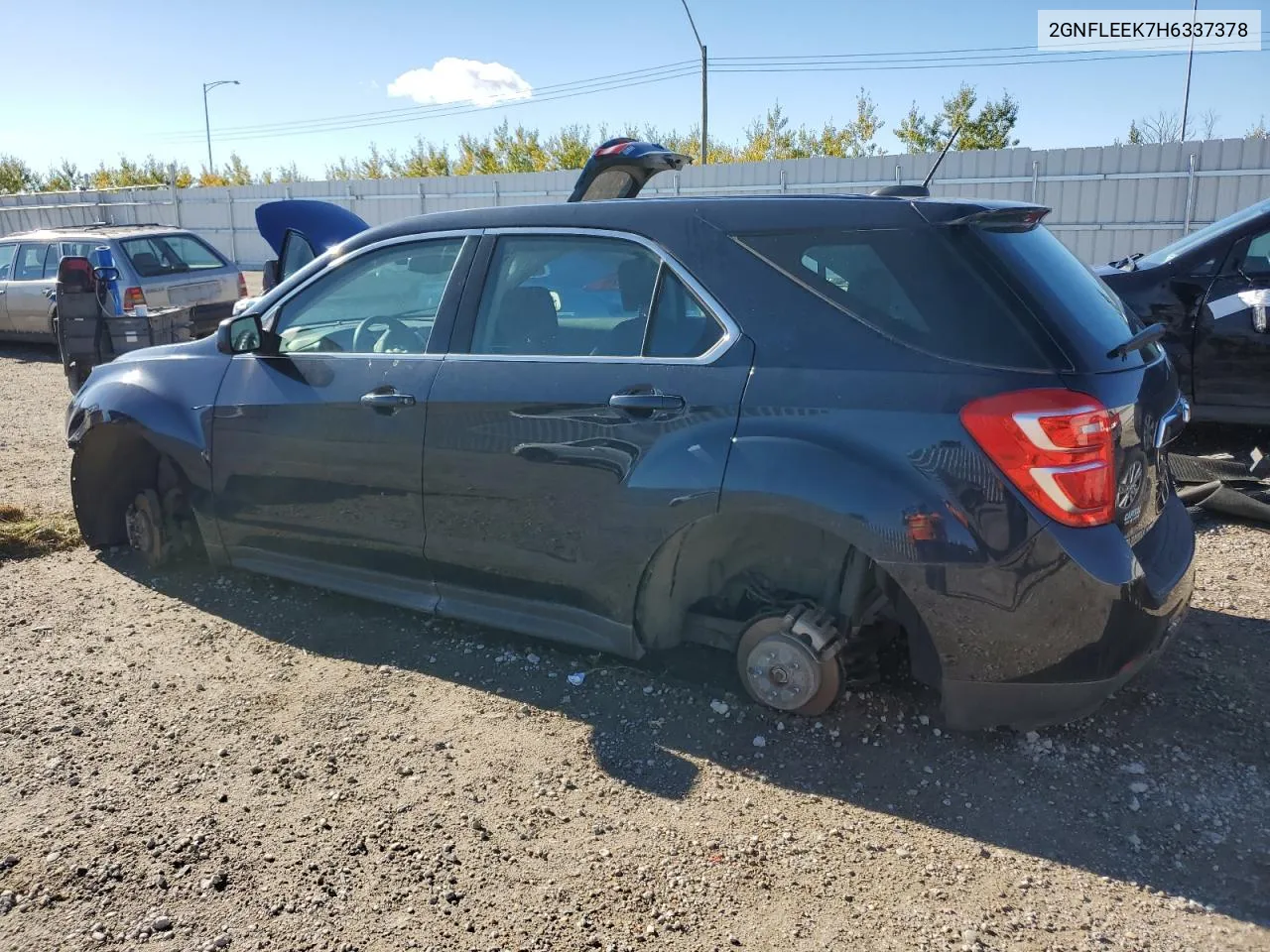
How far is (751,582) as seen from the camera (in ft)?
11.5

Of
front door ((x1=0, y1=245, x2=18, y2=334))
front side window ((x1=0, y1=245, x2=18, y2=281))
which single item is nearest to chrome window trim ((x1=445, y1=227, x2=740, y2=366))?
front door ((x1=0, y1=245, x2=18, y2=334))

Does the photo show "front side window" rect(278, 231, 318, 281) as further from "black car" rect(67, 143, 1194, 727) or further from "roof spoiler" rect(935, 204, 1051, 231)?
"roof spoiler" rect(935, 204, 1051, 231)

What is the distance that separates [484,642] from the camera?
159 inches

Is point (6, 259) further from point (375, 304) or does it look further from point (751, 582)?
point (751, 582)

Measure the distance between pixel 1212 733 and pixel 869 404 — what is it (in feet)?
5.32

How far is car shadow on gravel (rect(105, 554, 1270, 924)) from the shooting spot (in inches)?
107

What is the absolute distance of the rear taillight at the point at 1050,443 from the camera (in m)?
2.70

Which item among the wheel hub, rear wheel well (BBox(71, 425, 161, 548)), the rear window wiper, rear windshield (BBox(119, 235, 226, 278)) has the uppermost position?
rear windshield (BBox(119, 235, 226, 278))

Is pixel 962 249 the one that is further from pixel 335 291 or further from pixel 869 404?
pixel 335 291

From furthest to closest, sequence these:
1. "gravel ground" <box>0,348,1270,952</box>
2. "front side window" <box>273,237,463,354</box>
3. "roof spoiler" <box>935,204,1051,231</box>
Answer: "front side window" <box>273,237,463,354</box>, "roof spoiler" <box>935,204,1051,231</box>, "gravel ground" <box>0,348,1270,952</box>

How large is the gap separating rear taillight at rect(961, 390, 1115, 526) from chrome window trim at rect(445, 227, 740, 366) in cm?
80

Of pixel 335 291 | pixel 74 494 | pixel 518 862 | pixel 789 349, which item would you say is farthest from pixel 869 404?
pixel 74 494

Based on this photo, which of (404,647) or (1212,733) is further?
(404,647)

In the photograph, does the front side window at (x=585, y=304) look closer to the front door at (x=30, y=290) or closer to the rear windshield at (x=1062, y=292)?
the rear windshield at (x=1062, y=292)
